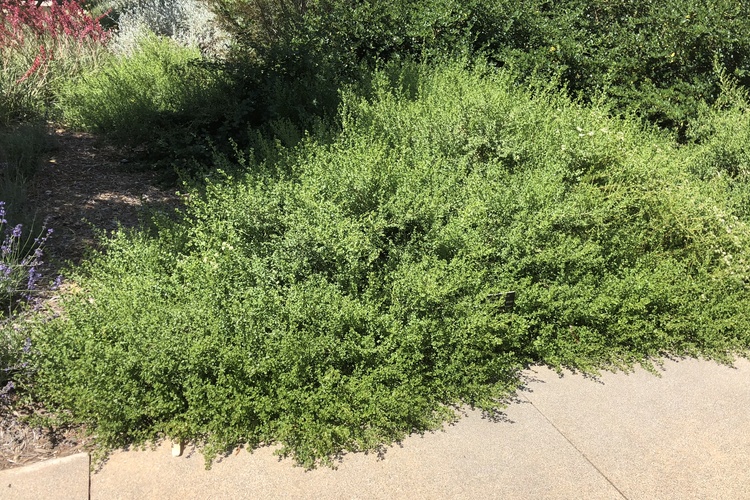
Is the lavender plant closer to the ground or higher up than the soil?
higher up

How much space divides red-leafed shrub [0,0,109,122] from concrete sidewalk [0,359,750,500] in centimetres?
554

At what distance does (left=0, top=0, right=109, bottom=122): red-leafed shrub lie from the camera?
720 cm

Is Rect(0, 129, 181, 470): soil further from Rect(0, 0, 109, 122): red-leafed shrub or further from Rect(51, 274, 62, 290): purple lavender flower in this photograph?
Rect(0, 0, 109, 122): red-leafed shrub

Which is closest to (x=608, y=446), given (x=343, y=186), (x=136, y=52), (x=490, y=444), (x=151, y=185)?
(x=490, y=444)

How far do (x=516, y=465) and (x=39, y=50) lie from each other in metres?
8.18

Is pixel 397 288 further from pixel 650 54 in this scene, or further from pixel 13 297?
pixel 650 54

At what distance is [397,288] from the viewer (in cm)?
369

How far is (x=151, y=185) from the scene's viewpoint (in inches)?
233

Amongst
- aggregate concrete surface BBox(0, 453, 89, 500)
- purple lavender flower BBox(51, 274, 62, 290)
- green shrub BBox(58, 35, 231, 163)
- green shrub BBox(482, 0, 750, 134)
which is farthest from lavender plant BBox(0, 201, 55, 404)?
green shrub BBox(482, 0, 750, 134)

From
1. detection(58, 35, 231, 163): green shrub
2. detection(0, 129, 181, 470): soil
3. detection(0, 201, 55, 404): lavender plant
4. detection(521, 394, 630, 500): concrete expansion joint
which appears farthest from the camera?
detection(58, 35, 231, 163): green shrub

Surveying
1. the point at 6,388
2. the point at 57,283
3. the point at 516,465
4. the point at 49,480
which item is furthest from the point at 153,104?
the point at 516,465

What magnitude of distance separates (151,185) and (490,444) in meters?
4.15

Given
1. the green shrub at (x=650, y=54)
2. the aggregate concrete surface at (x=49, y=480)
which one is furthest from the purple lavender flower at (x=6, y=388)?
the green shrub at (x=650, y=54)

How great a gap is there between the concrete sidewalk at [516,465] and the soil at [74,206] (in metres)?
0.16
